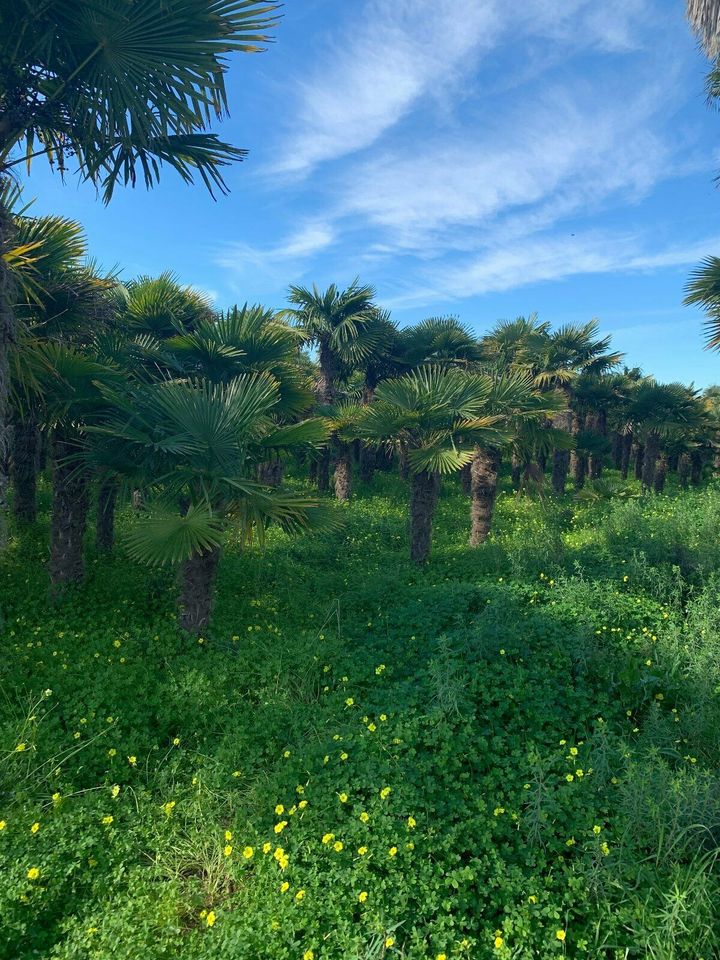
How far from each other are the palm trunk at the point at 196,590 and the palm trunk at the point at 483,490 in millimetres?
6886

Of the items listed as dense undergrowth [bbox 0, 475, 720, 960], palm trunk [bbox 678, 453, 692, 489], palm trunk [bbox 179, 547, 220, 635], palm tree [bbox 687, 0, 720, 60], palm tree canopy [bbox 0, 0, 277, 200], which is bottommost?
dense undergrowth [bbox 0, 475, 720, 960]

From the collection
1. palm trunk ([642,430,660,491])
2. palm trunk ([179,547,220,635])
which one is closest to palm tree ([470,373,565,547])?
palm trunk ([179,547,220,635])

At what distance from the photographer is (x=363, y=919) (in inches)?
121

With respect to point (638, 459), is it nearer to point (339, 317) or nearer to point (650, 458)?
point (650, 458)

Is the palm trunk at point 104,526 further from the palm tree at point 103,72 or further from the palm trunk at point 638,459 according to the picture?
the palm trunk at point 638,459

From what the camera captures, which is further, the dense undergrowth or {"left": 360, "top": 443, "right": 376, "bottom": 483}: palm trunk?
{"left": 360, "top": 443, "right": 376, "bottom": 483}: palm trunk

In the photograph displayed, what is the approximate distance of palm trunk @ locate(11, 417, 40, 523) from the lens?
34.4 ft

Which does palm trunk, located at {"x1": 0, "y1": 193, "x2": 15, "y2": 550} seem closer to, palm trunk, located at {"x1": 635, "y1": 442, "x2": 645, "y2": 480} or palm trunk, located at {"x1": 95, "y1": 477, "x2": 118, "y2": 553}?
palm trunk, located at {"x1": 95, "y1": 477, "x2": 118, "y2": 553}

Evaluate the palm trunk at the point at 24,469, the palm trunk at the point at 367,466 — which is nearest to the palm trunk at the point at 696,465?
the palm trunk at the point at 367,466

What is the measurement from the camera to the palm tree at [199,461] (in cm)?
616

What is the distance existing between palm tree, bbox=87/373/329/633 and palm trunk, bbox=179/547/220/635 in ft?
0.04

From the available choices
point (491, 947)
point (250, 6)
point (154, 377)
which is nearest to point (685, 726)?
point (491, 947)

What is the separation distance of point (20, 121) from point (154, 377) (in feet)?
10.6

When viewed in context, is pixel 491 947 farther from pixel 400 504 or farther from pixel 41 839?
pixel 400 504
